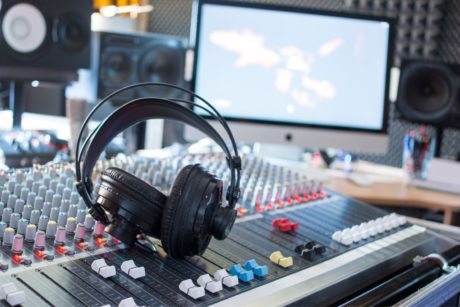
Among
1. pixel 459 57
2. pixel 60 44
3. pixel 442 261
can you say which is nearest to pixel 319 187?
pixel 442 261

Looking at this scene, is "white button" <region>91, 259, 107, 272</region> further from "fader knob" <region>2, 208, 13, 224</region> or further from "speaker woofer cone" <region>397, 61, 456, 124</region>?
"speaker woofer cone" <region>397, 61, 456, 124</region>

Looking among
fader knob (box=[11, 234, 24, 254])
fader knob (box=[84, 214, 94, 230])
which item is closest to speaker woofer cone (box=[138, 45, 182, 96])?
fader knob (box=[84, 214, 94, 230])

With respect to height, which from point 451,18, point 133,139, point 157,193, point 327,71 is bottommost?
point 133,139

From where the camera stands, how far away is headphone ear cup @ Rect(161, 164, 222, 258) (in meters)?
0.75

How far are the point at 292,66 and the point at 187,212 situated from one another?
43.8 inches

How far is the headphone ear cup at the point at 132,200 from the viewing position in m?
0.77

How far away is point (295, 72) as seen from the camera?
5.86 ft

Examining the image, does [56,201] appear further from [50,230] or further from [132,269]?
[132,269]

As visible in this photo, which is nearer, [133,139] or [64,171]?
[64,171]

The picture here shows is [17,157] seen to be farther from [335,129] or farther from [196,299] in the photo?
[335,129]

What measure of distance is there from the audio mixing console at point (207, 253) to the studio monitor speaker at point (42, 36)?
0.59 meters

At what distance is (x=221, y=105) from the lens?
5.73 ft

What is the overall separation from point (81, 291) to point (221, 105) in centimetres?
114

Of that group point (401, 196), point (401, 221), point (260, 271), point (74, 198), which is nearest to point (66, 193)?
point (74, 198)
